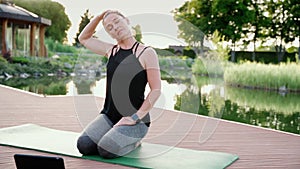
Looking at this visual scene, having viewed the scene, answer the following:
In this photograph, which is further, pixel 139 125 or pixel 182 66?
pixel 182 66

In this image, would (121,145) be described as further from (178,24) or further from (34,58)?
(34,58)

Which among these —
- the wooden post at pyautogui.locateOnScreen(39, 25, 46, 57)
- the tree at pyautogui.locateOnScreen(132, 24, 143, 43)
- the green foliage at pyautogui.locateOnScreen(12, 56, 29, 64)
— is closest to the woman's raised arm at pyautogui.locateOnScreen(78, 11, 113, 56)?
the tree at pyautogui.locateOnScreen(132, 24, 143, 43)

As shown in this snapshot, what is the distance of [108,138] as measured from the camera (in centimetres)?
273

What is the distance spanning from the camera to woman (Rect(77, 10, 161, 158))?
271 cm

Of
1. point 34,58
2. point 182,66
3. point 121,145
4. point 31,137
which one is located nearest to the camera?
point 121,145

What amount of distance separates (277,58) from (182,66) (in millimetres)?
15077

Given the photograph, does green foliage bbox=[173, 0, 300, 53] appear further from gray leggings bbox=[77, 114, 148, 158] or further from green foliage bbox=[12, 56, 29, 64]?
gray leggings bbox=[77, 114, 148, 158]

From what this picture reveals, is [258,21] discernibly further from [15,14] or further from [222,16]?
[15,14]

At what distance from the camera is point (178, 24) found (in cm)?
281

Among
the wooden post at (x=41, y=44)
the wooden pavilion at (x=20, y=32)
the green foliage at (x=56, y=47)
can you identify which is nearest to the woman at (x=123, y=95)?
the wooden pavilion at (x=20, y=32)

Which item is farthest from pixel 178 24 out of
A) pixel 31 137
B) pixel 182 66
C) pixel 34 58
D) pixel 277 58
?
pixel 277 58

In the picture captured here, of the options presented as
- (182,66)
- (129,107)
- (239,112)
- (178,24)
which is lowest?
(239,112)

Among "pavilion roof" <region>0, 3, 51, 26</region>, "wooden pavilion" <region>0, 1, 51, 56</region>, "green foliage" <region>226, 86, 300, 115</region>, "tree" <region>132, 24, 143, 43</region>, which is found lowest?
"green foliage" <region>226, 86, 300, 115</region>

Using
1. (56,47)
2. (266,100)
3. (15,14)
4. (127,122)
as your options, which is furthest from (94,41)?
(56,47)
